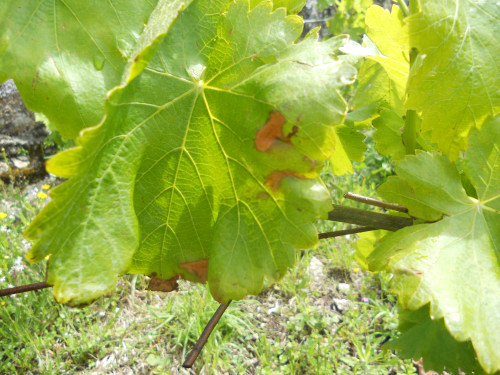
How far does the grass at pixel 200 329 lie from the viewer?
7.28 ft

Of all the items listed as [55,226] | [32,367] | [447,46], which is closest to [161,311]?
[32,367]

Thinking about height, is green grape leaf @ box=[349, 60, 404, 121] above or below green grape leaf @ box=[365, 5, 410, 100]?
below

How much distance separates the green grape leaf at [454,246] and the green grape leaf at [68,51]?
520 millimetres

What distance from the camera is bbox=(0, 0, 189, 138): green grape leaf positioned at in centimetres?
62

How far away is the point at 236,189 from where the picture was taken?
0.68 metres

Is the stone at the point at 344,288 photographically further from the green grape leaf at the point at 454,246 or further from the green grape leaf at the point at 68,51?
the green grape leaf at the point at 68,51

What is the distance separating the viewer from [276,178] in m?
0.63

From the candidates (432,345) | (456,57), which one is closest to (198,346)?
(456,57)

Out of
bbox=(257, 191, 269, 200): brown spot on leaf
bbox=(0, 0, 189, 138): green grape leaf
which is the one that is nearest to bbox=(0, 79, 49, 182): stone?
bbox=(0, 0, 189, 138): green grape leaf

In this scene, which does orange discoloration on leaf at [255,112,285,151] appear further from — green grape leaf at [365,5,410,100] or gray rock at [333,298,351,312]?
gray rock at [333,298,351,312]

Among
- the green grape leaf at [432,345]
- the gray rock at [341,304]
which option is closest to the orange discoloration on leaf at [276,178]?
the green grape leaf at [432,345]

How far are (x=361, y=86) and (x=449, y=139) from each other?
1.26 feet

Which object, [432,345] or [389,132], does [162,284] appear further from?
[432,345]

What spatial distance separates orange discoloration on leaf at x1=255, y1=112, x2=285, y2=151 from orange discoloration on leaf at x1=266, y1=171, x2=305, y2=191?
41 mm
